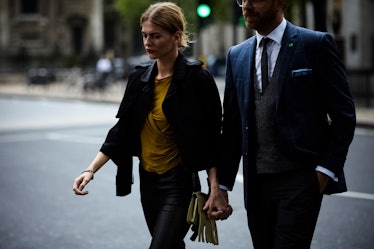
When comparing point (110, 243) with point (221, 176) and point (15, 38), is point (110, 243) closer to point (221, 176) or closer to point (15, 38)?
point (221, 176)

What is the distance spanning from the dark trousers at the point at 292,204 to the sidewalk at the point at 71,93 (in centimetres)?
1405

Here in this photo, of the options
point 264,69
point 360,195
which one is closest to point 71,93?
point 360,195

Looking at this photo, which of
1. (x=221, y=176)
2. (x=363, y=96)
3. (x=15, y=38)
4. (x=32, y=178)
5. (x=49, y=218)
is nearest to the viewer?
(x=221, y=176)

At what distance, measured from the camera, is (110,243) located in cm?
639

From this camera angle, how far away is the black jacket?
3.50 metres

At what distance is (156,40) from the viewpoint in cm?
354

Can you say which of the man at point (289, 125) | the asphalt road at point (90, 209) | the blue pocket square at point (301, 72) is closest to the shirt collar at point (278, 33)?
the man at point (289, 125)

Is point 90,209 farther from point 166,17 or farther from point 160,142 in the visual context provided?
point 166,17

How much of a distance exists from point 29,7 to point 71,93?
110ft

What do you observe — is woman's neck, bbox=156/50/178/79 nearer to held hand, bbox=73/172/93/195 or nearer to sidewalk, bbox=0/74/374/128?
held hand, bbox=73/172/93/195

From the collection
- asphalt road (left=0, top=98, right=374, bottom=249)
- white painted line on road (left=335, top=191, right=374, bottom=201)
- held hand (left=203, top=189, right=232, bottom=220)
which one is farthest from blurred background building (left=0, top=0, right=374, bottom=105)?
held hand (left=203, top=189, right=232, bottom=220)

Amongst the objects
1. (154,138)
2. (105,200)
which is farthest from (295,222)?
(105,200)

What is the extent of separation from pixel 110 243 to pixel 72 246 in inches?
13.4

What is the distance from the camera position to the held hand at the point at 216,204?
351cm
